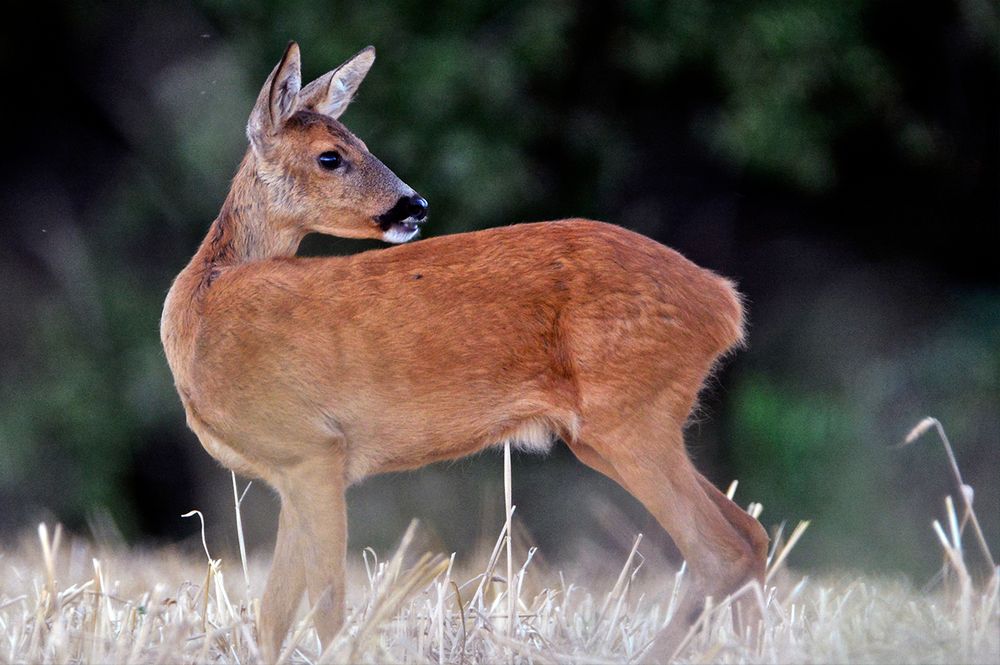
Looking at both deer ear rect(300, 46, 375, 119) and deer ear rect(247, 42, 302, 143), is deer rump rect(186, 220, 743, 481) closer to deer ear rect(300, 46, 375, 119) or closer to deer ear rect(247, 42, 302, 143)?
deer ear rect(247, 42, 302, 143)

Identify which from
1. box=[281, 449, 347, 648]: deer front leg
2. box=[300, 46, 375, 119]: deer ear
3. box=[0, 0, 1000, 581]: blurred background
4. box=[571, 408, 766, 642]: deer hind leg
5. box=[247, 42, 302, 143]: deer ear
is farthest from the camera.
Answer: box=[0, 0, 1000, 581]: blurred background

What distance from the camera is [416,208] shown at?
20.8 ft

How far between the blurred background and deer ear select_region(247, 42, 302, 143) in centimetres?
398

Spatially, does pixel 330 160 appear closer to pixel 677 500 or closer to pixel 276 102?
pixel 276 102

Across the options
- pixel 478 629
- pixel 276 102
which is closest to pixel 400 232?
pixel 276 102

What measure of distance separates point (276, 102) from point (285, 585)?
1913 mm

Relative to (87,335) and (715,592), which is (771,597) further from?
(87,335)

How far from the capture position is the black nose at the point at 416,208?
632 centimetres

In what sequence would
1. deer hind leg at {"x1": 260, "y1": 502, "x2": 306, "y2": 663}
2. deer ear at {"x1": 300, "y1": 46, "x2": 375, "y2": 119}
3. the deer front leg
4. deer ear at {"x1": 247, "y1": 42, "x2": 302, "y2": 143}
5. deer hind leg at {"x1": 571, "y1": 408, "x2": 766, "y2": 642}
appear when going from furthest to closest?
1. deer ear at {"x1": 300, "y1": 46, "x2": 375, "y2": 119}
2. deer ear at {"x1": 247, "y1": 42, "x2": 302, "y2": 143}
3. deer hind leg at {"x1": 260, "y1": 502, "x2": 306, "y2": 663}
4. deer hind leg at {"x1": 571, "y1": 408, "x2": 766, "y2": 642}
5. the deer front leg

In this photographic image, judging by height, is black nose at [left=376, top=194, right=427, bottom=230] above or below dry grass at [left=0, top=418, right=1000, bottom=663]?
above

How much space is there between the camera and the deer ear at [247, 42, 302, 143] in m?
6.26

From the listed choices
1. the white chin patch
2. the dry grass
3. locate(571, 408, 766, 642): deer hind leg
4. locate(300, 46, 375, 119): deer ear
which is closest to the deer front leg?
the dry grass

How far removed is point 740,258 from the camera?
12.5m

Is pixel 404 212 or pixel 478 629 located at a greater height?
pixel 404 212
